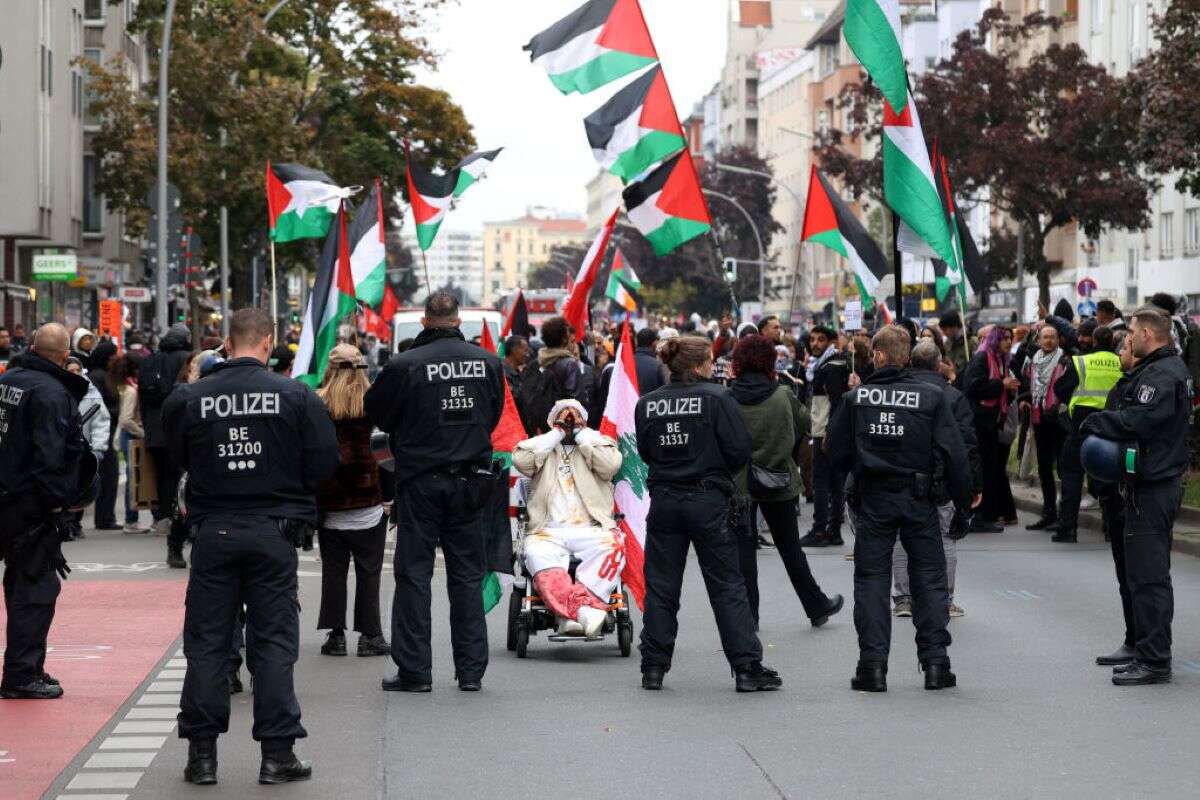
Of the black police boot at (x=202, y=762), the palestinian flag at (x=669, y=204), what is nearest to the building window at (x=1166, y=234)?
the palestinian flag at (x=669, y=204)

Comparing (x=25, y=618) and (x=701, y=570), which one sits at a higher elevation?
(x=701, y=570)

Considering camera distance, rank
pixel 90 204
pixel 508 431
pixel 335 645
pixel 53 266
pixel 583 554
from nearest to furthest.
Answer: pixel 583 554, pixel 335 645, pixel 508 431, pixel 53 266, pixel 90 204

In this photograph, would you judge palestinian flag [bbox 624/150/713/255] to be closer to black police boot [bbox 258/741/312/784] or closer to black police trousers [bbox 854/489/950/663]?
black police trousers [bbox 854/489/950/663]

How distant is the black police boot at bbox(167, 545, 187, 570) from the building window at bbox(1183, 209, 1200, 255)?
4609 cm

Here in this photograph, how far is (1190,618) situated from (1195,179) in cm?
2291

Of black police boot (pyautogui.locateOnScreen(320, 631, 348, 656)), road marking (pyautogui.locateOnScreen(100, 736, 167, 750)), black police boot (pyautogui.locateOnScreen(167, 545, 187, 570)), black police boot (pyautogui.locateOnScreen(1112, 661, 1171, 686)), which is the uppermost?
black police boot (pyautogui.locateOnScreen(1112, 661, 1171, 686))

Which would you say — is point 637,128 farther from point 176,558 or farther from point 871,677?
point 871,677

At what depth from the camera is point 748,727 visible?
9.77 metres

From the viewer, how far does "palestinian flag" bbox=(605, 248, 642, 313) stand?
110ft

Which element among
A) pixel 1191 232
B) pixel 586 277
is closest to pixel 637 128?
pixel 586 277

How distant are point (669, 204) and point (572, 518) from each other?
16.5ft

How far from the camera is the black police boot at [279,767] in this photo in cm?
847

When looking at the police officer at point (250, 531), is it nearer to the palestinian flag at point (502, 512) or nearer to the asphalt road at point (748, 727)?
the asphalt road at point (748, 727)

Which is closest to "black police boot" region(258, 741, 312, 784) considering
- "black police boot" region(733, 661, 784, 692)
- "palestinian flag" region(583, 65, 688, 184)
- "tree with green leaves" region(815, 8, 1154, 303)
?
"black police boot" region(733, 661, 784, 692)
